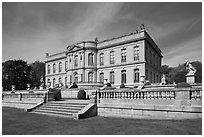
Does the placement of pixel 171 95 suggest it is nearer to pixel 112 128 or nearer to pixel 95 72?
pixel 112 128

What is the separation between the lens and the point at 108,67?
3262 centimetres

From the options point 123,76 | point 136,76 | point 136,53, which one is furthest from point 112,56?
point 136,76

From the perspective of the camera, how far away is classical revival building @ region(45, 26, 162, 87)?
95.7ft

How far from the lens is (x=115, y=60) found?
32.0 m

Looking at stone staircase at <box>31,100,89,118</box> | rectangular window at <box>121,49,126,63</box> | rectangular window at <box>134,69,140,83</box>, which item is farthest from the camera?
rectangular window at <box>121,49,126,63</box>

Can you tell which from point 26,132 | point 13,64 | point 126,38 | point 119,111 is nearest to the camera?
point 26,132

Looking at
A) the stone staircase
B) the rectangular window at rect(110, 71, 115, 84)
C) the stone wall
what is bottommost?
the stone staircase

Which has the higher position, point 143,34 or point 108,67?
point 143,34

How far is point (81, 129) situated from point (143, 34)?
2461 cm

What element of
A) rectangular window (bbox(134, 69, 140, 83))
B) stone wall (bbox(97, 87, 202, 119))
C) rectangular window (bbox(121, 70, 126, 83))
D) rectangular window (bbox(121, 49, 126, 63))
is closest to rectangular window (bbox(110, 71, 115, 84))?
rectangular window (bbox(121, 70, 126, 83))

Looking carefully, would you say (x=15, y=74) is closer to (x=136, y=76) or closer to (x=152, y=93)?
(x=136, y=76)

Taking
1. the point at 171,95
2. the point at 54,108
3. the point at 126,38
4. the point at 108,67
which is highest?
the point at 126,38

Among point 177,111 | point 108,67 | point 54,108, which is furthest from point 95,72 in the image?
point 177,111

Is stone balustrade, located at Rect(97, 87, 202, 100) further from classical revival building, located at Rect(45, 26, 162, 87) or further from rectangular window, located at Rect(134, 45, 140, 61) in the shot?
rectangular window, located at Rect(134, 45, 140, 61)
